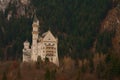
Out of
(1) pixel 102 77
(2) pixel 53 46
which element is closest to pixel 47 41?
(2) pixel 53 46

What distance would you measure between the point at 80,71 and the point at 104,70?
7.15m

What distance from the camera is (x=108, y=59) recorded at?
164 meters

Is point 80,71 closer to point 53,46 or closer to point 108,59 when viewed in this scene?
point 108,59

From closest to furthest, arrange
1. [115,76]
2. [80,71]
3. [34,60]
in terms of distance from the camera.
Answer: [115,76] → [80,71] → [34,60]

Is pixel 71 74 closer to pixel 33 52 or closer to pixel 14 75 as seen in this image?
pixel 14 75

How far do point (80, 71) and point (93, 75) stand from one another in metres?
4.87

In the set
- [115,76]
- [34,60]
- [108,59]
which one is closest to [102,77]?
[115,76]

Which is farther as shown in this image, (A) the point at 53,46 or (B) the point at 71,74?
(A) the point at 53,46

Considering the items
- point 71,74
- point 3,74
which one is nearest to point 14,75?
point 3,74

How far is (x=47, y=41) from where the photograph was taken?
191m

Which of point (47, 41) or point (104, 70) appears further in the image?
point (47, 41)

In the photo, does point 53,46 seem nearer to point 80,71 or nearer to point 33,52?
point 33,52

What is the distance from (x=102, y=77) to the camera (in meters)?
148

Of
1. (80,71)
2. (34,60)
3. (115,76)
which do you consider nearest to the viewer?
(115,76)
